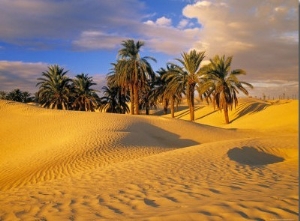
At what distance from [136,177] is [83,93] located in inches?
1583

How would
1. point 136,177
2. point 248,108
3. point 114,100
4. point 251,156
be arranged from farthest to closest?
1. point 114,100
2. point 248,108
3. point 251,156
4. point 136,177

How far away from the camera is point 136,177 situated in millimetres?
8586

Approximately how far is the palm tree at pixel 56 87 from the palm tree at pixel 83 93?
2.05m

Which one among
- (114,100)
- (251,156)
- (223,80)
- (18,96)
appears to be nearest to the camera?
(251,156)

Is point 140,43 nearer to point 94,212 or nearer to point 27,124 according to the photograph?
point 27,124

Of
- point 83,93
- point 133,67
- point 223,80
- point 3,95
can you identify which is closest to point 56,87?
point 83,93

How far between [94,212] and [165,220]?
5.43 feet

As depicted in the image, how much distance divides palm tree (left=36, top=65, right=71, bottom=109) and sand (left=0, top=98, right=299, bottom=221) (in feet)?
70.8

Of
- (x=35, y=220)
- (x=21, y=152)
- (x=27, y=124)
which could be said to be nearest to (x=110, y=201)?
(x=35, y=220)

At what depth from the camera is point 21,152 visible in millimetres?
18125

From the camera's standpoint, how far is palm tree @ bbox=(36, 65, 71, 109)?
1722 inches

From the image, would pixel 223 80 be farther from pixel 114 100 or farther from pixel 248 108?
pixel 114 100

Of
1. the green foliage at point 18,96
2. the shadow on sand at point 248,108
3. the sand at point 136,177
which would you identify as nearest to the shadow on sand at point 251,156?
the sand at point 136,177

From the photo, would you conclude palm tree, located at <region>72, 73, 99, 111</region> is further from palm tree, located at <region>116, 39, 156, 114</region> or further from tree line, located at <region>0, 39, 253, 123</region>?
palm tree, located at <region>116, 39, 156, 114</region>
